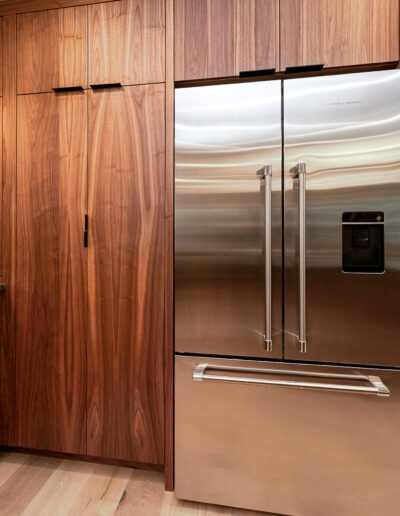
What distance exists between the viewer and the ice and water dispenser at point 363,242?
51.0 inches

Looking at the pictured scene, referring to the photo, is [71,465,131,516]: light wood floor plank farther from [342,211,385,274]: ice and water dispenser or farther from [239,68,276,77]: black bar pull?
[239,68,276,77]: black bar pull

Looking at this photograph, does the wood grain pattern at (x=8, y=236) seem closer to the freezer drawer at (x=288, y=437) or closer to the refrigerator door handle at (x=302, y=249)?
the freezer drawer at (x=288, y=437)

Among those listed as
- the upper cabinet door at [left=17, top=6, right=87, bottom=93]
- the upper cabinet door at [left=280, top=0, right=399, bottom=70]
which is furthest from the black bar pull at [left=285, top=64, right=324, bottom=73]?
the upper cabinet door at [left=17, top=6, right=87, bottom=93]

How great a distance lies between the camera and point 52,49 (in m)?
1.62

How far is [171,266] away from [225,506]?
113 cm

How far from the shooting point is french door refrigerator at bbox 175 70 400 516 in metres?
1.30

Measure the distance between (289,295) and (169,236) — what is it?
23.5 inches

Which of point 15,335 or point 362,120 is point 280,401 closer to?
point 362,120

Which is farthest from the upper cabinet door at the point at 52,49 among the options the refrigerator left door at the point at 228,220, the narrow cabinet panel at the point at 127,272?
the refrigerator left door at the point at 228,220

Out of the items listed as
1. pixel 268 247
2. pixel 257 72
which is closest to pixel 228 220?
pixel 268 247

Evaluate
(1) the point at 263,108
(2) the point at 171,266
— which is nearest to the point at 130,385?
(2) the point at 171,266

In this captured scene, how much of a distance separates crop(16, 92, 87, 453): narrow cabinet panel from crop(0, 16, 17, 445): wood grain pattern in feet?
0.13

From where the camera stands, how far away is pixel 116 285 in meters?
1.58

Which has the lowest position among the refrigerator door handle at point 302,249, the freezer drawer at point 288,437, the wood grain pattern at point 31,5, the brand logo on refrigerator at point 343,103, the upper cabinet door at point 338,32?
the freezer drawer at point 288,437
